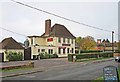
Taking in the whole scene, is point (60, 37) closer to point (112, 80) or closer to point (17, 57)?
point (17, 57)

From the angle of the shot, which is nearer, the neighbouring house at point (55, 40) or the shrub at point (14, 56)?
the shrub at point (14, 56)

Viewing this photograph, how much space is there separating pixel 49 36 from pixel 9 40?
47.0 feet

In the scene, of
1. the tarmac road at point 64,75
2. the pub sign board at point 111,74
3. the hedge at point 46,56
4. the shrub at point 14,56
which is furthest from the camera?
the hedge at point 46,56

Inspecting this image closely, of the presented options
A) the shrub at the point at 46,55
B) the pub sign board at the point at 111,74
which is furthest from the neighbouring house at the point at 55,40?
the pub sign board at the point at 111,74

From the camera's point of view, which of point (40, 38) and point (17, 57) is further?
point (40, 38)

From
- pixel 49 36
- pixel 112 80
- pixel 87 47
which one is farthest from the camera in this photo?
pixel 87 47

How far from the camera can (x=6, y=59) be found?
164 feet

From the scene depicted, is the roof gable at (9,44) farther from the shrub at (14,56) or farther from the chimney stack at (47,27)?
the chimney stack at (47,27)

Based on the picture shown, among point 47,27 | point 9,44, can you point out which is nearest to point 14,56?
point 9,44

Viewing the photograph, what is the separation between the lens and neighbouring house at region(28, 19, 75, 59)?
214 ft

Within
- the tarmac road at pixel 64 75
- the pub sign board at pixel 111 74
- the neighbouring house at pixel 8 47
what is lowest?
the tarmac road at pixel 64 75

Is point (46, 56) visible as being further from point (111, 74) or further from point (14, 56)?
point (111, 74)

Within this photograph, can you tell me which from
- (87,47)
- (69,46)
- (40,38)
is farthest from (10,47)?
(87,47)

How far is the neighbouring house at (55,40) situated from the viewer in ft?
214
